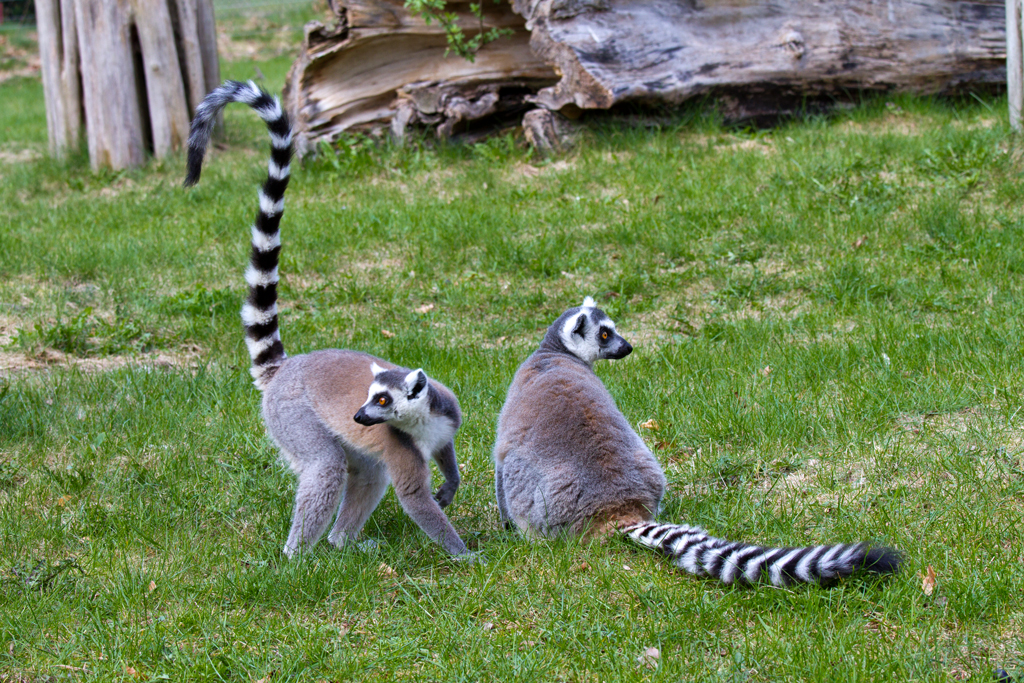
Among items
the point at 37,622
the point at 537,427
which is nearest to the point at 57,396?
the point at 37,622

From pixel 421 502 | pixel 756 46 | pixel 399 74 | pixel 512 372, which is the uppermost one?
pixel 756 46

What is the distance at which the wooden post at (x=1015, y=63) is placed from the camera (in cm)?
707

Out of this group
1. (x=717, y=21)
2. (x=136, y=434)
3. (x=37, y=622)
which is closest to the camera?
(x=37, y=622)

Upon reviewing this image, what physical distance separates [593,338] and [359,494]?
50.5 inches

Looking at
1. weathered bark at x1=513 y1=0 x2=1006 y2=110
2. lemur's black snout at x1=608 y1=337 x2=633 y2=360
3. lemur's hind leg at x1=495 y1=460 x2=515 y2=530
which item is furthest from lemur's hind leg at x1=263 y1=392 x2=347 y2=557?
weathered bark at x1=513 y1=0 x2=1006 y2=110

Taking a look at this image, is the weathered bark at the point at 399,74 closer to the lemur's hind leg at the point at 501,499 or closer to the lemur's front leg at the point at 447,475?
the lemur's front leg at the point at 447,475

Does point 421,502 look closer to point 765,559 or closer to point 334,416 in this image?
point 334,416

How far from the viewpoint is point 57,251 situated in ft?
22.7

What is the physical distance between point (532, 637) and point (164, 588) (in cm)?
135

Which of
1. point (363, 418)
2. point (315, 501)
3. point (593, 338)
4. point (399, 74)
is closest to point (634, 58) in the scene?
point (399, 74)

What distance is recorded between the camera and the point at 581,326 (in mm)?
4121

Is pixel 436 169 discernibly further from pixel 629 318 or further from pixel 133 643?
pixel 133 643

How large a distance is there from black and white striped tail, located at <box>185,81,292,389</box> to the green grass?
600 mm

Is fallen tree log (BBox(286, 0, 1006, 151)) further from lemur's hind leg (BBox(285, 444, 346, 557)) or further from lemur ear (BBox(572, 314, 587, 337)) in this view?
lemur's hind leg (BBox(285, 444, 346, 557))
